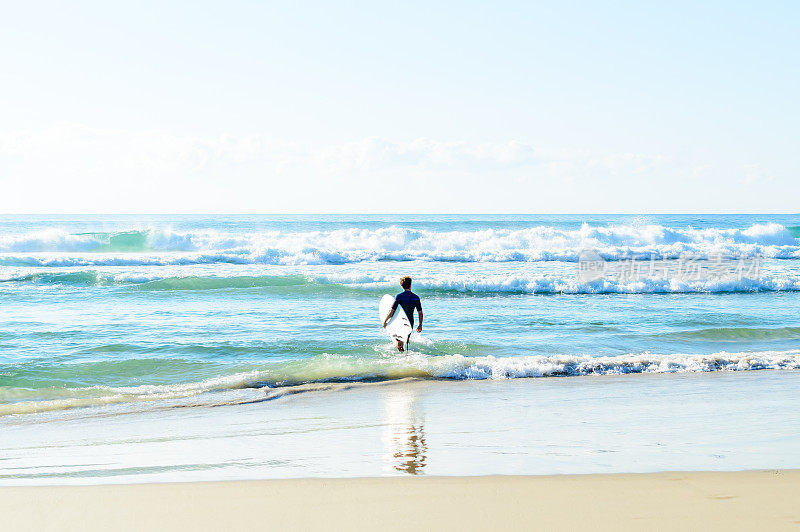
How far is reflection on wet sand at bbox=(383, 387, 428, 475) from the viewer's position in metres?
4.79

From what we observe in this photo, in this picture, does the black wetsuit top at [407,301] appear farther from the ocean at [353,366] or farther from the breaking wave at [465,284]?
the breaking wave at [465,284]

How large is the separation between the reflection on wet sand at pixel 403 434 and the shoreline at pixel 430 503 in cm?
42

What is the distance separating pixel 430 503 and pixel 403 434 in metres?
1.96

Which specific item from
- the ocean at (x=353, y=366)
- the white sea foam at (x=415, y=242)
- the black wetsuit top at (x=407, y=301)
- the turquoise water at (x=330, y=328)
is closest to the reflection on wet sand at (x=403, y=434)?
the ocean at (x=353, y=366)

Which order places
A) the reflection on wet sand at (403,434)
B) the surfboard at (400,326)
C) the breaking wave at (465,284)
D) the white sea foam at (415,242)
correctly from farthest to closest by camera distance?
the white sea foam at (415,242), the breaking wave at (465,284), the surfboard at (400,326), the reflection on wet sand at (403,434)

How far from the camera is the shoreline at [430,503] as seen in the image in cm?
363

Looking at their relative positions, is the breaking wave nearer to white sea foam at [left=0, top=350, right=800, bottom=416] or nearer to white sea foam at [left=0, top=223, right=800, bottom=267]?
white sea foam at [left=0, top=350, right=800, bottom=416]

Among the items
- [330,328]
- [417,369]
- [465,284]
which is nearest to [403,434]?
[417,369]

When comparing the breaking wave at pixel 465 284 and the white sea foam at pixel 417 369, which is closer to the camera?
the white sea foam at pixel 417 369

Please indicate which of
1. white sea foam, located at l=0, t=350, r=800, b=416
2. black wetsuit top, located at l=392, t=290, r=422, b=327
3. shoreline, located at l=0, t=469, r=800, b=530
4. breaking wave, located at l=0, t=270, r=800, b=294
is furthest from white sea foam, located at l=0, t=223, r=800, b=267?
shoreline, located at l=0, t=469, r=800, b=530

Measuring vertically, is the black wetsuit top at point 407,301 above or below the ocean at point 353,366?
above

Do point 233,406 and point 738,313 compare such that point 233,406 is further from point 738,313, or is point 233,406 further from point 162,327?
point 738,313

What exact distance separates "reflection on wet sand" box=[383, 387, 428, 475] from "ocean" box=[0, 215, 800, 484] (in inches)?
1.4

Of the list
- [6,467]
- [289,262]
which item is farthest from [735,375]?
[289,262]
